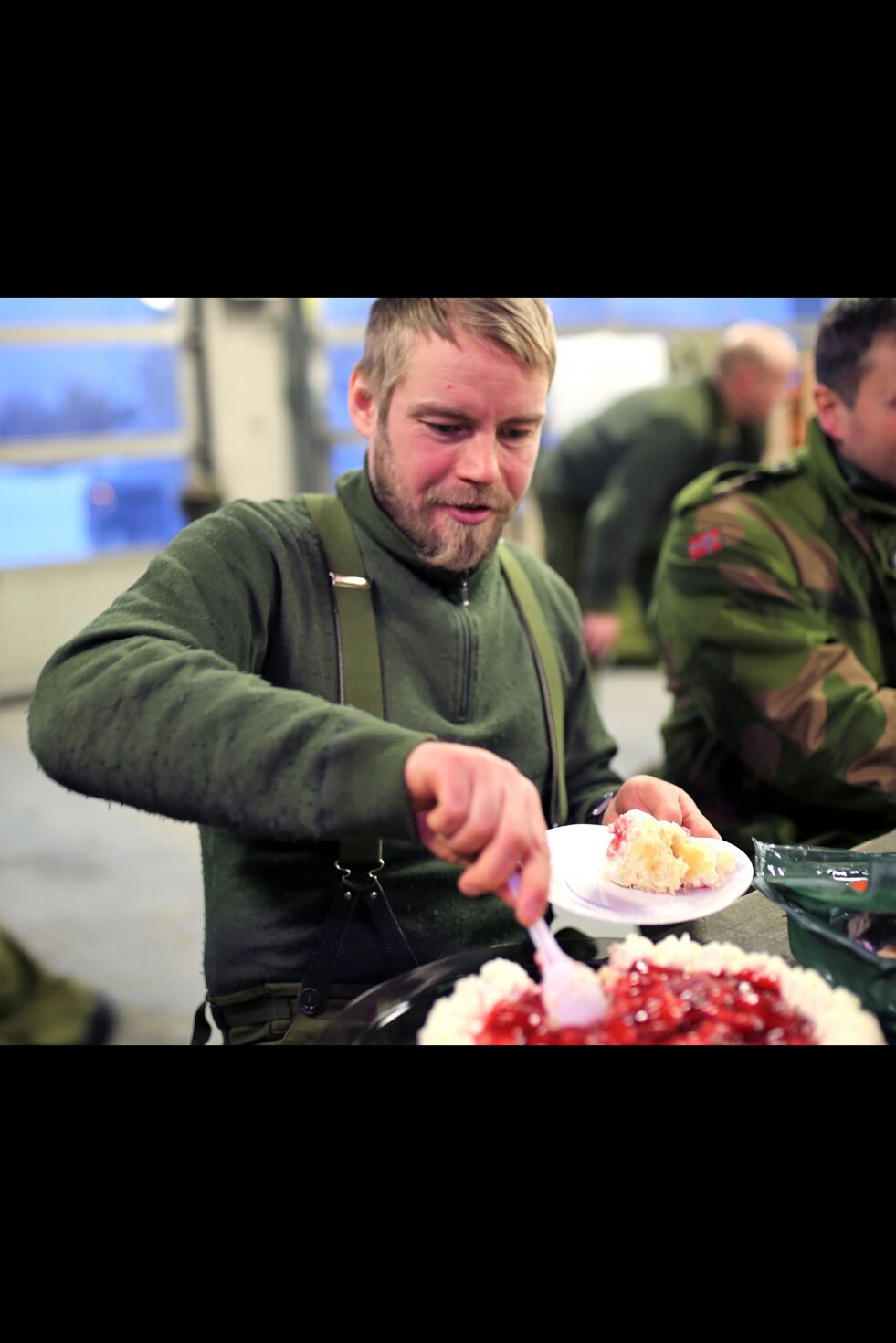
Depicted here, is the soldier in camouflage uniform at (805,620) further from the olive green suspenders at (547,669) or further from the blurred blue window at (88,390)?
the blurred blue window at (88,390)

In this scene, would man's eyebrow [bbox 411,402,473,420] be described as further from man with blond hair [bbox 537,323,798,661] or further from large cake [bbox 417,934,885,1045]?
man with blond hair [bbox 537,323,798,661]

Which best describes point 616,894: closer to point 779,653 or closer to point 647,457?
point 779,653

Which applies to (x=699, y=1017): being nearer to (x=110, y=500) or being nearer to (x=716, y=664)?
(x=716, y=664)

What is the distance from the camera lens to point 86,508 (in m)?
5.83

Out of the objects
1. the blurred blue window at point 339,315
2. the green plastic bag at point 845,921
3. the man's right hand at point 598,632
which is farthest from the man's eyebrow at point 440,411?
the blurred blue window at point 339,315

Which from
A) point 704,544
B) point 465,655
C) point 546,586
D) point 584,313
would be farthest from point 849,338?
point 584,313

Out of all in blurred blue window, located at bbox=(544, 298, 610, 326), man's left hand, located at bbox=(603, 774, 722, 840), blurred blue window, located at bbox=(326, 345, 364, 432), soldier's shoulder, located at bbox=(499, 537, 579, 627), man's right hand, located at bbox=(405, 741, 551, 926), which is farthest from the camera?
blurred blue window, located at bbox=(544, 298, 610, 326)

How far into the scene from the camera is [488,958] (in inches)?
45.9

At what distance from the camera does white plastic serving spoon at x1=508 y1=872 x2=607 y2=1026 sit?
985 mm

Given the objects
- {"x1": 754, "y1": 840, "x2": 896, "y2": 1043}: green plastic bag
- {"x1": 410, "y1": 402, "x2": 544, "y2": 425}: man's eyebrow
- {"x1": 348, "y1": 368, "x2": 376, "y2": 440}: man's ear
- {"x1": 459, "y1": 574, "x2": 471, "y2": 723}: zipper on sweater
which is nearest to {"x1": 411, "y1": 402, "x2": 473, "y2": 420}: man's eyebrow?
{"x1": 410, "y1": 402, "x2": 544, "y2": 425}: man's eyebrow

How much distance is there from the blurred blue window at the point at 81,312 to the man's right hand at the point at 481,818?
5.06 m

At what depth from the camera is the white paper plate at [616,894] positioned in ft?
3.88
